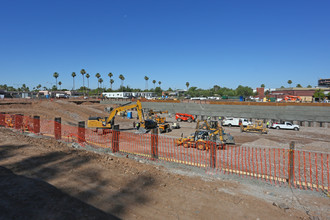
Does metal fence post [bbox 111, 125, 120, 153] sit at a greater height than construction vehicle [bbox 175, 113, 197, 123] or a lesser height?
greater

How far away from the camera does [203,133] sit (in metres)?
15.6

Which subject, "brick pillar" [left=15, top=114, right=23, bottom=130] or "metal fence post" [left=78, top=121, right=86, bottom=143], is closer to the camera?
"metal fence post" [left=78, top=121, right=86, bottom=143]

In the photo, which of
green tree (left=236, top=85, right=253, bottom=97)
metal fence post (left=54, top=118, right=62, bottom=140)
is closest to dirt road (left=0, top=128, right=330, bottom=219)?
metal fence post (left=54, top=118, right=62, bottom=140)

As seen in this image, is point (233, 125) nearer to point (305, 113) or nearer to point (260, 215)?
point (305, 113)

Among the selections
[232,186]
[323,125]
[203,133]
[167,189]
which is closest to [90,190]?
[167,189]

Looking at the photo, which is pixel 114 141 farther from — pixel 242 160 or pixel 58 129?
pixel 242 160

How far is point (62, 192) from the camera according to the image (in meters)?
5.78

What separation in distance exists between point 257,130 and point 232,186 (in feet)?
68.5

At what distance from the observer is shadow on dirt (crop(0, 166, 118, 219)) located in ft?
15.3

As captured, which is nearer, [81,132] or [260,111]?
[81,132]

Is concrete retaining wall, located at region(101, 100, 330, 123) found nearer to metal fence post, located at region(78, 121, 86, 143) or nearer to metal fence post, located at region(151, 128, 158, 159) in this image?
metal fence post, located at region(78, 121, 86, 143)

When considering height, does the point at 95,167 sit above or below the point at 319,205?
above

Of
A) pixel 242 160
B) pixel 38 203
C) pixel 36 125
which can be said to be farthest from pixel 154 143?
pixel 36 125

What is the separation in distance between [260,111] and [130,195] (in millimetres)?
37722
